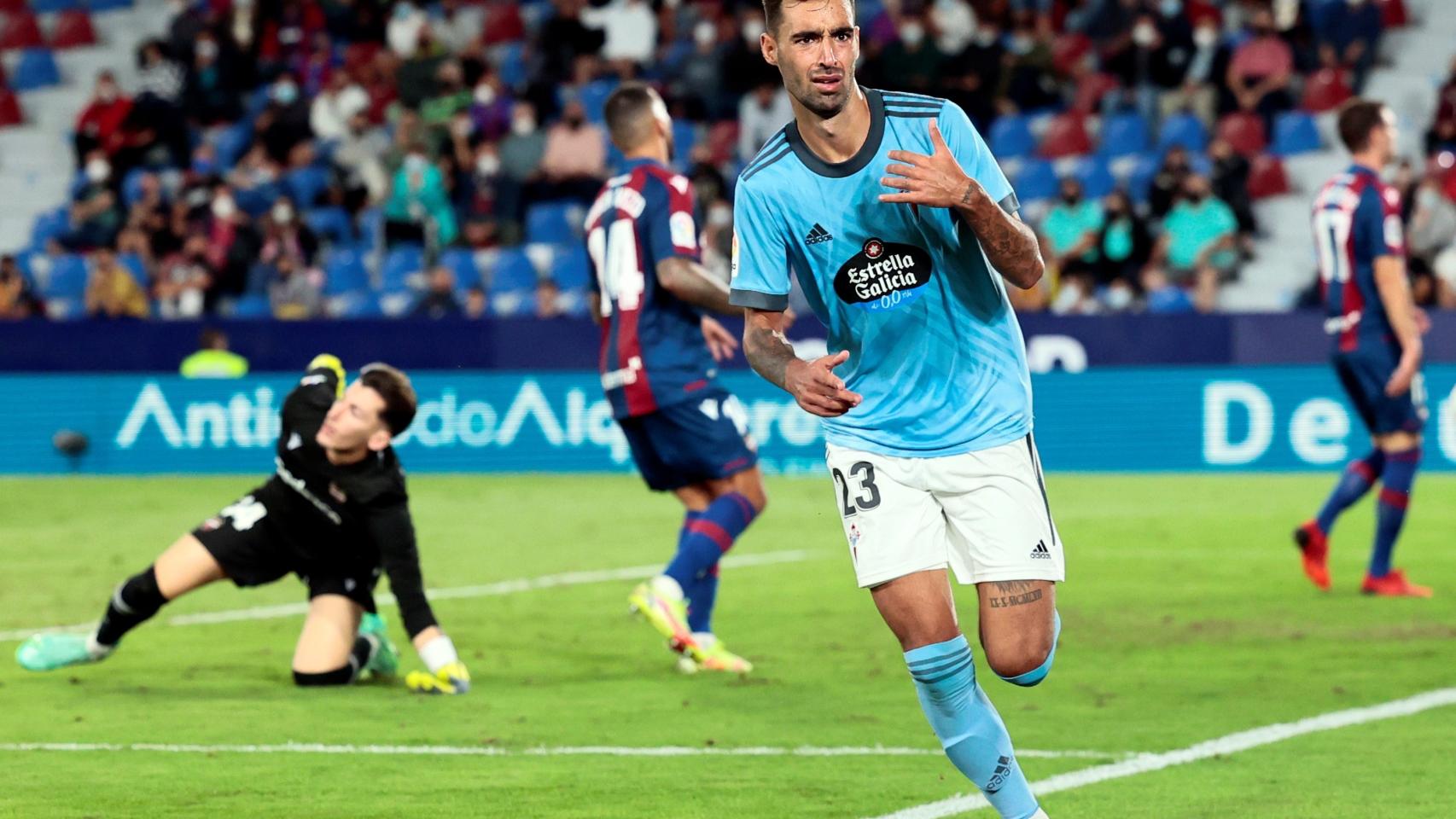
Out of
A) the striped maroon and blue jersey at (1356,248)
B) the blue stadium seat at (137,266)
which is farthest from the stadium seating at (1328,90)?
the blue stadium seat at (137,266)

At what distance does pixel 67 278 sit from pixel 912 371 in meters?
20.8

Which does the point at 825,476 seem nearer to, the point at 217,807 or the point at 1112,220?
the point at 1112,220

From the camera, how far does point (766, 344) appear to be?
17.3ft

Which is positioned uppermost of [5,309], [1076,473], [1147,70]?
[1147,70]

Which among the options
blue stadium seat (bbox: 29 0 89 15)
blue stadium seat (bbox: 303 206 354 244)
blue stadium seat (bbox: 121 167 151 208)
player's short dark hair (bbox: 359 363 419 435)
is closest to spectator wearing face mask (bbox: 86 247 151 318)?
blue stadium seat (bbox: 303 206 354 244)

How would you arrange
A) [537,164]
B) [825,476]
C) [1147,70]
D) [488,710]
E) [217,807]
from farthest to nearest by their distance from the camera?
1. [537,164]
2. [1147,70]
3. [825,476]
4. [488,710]
5. [217,807]

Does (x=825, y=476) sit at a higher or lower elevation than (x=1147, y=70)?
lower

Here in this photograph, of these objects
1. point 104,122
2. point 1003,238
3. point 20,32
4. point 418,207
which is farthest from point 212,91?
point 1003,238

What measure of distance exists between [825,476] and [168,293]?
8799 millimetres

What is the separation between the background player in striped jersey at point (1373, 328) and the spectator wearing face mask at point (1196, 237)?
906cm

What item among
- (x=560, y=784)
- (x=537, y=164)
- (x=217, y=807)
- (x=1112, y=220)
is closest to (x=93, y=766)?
(x=217, y=807)

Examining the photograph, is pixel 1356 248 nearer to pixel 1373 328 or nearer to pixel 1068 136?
Result: pixel 1373 328

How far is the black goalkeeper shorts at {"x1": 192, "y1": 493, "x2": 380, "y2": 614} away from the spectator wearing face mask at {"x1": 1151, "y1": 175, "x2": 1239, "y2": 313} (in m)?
13.0

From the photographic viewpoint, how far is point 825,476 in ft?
59.7
